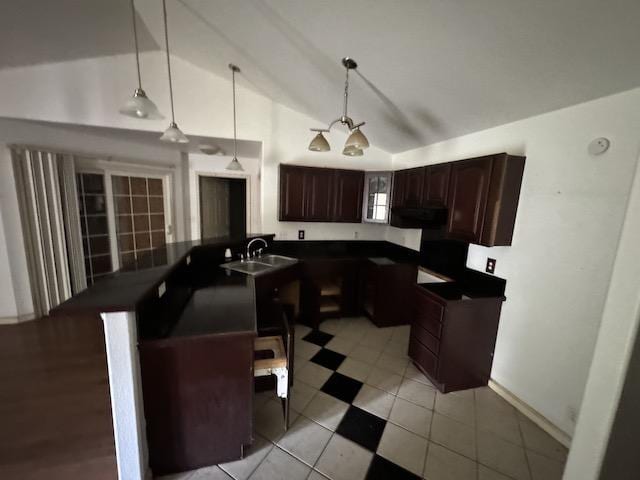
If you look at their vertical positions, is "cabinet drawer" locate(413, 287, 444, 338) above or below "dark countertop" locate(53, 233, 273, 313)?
below

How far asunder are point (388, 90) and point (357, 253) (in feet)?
6.58

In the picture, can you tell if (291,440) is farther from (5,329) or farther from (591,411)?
(5,329)

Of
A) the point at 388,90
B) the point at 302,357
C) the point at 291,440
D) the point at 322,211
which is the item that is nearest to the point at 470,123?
the point at 388,90

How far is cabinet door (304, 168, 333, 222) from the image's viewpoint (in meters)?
3.15

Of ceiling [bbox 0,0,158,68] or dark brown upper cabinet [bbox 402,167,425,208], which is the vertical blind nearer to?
ceiling [bbox 0,0,158,68]

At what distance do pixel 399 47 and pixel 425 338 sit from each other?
2241 millimetres

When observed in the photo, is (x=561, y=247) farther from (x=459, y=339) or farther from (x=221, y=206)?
(x=221, y=206)

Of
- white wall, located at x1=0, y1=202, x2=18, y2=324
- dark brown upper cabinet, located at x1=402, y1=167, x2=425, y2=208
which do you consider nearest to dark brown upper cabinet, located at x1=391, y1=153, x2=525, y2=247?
dark brown upper cabinet, located at x1=402, y1=167, x2=425, y2=208

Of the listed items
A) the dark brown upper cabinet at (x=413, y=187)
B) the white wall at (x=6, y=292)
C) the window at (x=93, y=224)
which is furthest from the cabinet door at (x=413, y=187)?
the white wall at (x=6, y=292)

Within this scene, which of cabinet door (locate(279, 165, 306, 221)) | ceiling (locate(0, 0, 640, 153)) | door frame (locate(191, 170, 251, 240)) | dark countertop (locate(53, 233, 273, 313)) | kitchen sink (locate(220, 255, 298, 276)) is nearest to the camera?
dark countertop (locate(53, 233, 273, 313))

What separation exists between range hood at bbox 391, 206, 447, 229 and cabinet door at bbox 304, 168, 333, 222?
2.78 ft

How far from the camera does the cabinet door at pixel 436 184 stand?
231cm

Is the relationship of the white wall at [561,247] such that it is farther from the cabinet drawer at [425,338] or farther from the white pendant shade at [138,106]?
the white pendant shade at [138,106]

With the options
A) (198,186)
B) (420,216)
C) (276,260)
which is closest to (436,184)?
(420,216)
